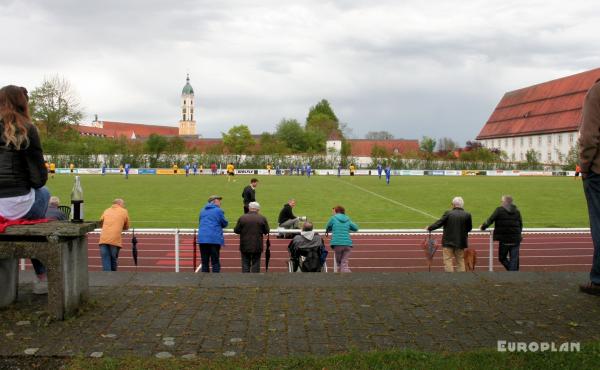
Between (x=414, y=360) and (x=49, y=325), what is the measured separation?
2604 mm

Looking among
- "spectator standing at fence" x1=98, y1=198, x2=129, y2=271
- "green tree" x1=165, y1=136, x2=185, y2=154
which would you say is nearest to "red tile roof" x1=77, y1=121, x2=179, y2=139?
"green tree" x1=165, y1=136, x2=185, y2=154

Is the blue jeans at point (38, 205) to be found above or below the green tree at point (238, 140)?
below

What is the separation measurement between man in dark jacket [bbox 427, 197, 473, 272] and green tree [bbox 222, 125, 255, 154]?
3914 inches

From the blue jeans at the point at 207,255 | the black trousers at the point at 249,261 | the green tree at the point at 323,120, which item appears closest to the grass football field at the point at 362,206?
the blue jeans at the point at 207,255

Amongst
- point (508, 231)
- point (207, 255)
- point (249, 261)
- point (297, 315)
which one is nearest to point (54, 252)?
point (297, 315)

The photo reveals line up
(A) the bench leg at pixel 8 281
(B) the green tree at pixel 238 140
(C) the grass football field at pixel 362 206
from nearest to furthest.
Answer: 1. (A) the bench leg at pixel 8 281
2. (C) the grass football field at pixel 362 206
3. (B) the green tree at pixel 238 140

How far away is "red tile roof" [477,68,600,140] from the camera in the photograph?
8844 centimetres

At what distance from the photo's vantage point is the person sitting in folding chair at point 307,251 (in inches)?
362

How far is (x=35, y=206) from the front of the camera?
15.1 feet

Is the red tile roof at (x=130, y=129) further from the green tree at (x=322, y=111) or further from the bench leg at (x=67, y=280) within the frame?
the bench leg at (x=67, y=280)

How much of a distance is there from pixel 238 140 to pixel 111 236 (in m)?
101

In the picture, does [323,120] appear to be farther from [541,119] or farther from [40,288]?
[40,288]

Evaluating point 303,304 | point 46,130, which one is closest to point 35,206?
point 303,304

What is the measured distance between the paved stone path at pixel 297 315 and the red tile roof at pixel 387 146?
4869 inches
